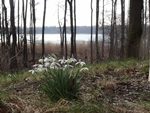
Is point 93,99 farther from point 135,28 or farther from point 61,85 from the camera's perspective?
point 135,28

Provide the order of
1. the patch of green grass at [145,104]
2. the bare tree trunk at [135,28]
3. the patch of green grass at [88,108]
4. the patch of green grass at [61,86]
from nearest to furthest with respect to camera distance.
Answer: the patch of green grass at [88,108] < the patch of green grass at [145,104] < the patch of green grass at [61,86] < the bare tree trunk at [135,28]

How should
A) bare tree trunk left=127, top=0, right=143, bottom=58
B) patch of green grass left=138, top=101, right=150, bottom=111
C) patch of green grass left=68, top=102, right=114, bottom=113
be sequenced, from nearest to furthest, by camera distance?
patch of green grass left=68, top=102, right=114, bottom=113 < patch of green grass left=138, top=101, right=150, bottom=111 < bare tree trunk left=127, top=0, right=143, bottom=58

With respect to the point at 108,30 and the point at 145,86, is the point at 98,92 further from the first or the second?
the point at 108,30

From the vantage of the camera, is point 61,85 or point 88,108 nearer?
point 88,108

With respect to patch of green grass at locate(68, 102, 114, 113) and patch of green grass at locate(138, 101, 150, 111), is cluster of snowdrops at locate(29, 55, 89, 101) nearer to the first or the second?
patch of green grass at locate(68, 102, 114, 113)

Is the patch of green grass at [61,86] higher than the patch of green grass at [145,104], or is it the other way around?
the patch of green grass at [61,86]

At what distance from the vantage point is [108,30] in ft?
172

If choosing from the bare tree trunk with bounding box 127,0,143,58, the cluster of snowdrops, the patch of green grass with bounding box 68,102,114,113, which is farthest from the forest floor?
the bare tree trunk with bounding box 127,0,143,58

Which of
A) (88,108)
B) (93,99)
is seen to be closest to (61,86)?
(93,99)

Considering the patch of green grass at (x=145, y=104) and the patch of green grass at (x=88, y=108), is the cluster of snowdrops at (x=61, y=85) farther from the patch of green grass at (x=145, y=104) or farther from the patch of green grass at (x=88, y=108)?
the patch of green grass at (x=145, y=104)

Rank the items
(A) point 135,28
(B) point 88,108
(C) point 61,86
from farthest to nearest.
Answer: (A) point 135,28, (C) point 61,86, (B) point 88,108

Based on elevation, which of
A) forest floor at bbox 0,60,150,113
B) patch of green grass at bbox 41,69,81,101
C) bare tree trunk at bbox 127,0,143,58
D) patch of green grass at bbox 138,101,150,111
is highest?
bare tree trunk at bbox 127,0,143,58

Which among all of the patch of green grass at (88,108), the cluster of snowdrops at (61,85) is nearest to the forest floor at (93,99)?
the patch of green grass at (88,108)

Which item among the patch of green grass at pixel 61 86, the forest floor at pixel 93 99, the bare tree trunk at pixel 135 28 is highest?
the bare tree trunk at pixel 135 28
